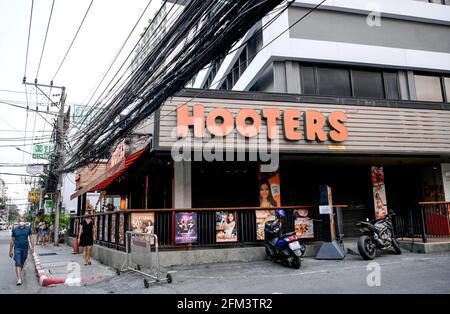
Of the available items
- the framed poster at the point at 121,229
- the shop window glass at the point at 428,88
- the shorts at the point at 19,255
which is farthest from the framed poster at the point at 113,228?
the shop window glass at the point at 428,88

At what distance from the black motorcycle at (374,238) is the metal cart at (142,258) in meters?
5.48

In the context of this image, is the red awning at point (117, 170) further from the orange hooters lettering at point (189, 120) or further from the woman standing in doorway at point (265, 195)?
the woman standing in doorway at point (265, 195)

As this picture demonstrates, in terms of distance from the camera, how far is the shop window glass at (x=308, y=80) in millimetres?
14852

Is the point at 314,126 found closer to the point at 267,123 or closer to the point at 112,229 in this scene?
the point at 267,123

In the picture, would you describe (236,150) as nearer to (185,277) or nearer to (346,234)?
(185,277)

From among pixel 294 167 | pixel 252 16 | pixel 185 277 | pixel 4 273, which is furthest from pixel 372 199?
pixel 4 273

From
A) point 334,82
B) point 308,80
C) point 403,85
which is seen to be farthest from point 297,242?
point 403,85

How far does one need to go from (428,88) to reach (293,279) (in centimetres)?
1337

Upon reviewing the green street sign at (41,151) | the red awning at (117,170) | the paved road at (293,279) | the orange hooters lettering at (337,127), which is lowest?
the paved road at (293,279)

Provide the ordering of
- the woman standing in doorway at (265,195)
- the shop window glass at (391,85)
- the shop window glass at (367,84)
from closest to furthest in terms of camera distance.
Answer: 1. the woman standing in doorway at (265,195)
2. the shop window glass at (367,84)
3. the shop window glass at (391,85)

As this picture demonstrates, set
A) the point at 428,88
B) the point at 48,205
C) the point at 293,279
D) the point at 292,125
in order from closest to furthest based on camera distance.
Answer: the point at 293,279 < the point at 292,125 < the point at 428,88 < the point at 48,205

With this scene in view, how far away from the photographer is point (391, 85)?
52.9 ft

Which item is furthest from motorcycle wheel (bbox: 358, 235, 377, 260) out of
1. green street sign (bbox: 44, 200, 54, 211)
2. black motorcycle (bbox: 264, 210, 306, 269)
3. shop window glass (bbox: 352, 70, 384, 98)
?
green street sign (bbox: 44, 200, 54, 211)
